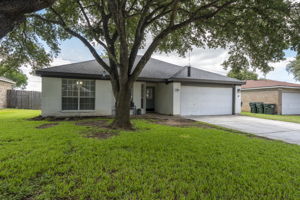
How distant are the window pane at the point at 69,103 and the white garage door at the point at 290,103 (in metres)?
18.1

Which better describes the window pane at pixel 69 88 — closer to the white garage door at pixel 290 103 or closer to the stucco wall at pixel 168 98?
the stucco wall at pixel 168 98

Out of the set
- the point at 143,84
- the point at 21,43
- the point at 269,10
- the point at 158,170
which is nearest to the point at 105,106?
the point at 143,84

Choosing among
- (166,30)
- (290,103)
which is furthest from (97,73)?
(290,103)

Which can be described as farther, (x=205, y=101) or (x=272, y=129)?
(x=205, y=101)

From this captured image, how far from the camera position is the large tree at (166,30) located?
5559mm

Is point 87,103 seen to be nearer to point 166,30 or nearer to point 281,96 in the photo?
point 166,30

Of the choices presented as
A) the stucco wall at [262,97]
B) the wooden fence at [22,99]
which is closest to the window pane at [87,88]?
the wooden fence at [22,99]

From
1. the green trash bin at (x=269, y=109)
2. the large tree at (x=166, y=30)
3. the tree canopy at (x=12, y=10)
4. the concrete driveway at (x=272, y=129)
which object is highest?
the large tree at (x=166, y=30)

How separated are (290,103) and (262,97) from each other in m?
2.33

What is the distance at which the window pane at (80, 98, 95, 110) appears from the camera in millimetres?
9727

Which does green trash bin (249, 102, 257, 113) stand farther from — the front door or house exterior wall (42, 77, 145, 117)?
house exterior wall (42, 77, 145, 117)

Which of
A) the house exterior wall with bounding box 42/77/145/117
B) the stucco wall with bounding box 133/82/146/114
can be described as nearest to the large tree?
the house exterior wall with bounding box 42/77/145/117

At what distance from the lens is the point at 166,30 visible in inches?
245

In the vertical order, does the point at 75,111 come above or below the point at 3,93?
below
